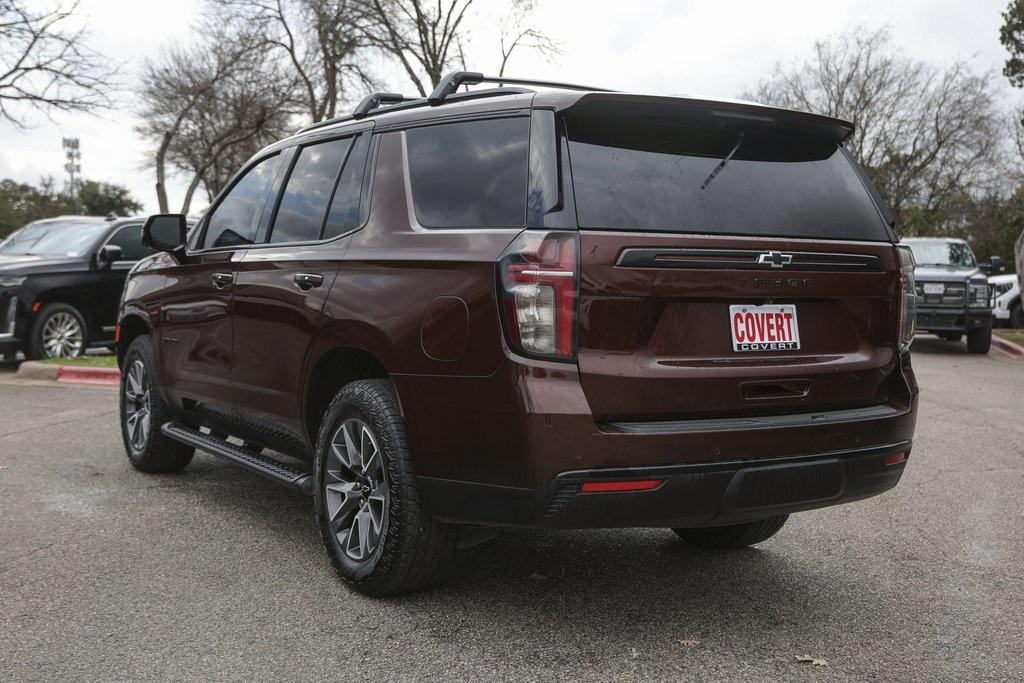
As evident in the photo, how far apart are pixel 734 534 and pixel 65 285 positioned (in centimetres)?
1007

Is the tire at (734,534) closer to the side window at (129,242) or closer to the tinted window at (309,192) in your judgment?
the tinted window at (309,192)

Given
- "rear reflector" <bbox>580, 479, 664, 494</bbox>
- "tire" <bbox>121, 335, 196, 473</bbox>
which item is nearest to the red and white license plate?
"rear reflector" <bbox>580, 479, 664, 494</bbox>

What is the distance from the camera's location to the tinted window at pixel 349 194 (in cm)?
421

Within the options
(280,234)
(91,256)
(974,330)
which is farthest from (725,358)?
(974,330)

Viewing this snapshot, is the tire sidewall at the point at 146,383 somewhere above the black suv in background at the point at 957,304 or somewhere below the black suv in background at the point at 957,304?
above

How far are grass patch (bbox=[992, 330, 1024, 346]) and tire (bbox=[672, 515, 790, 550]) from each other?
1424 centimetres

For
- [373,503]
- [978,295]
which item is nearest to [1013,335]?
[978,295]

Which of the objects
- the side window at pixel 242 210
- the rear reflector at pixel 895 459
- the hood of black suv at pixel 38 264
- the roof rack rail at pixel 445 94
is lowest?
the rear reflector at pixel 895 459

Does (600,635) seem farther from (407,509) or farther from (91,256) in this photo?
(91,256)

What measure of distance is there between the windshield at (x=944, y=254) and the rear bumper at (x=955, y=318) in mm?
1235

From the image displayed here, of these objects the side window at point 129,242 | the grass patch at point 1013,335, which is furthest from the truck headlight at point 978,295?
the side window at point 129,242

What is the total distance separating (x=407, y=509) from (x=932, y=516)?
10.5 feet

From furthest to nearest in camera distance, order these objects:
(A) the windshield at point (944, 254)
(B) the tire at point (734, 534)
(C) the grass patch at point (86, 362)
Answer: (A) the windshield at point (944, 254) → (C) the grass patch at point (86, 362) → (B) the tire at point (734, 534)

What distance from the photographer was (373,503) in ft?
12.7
